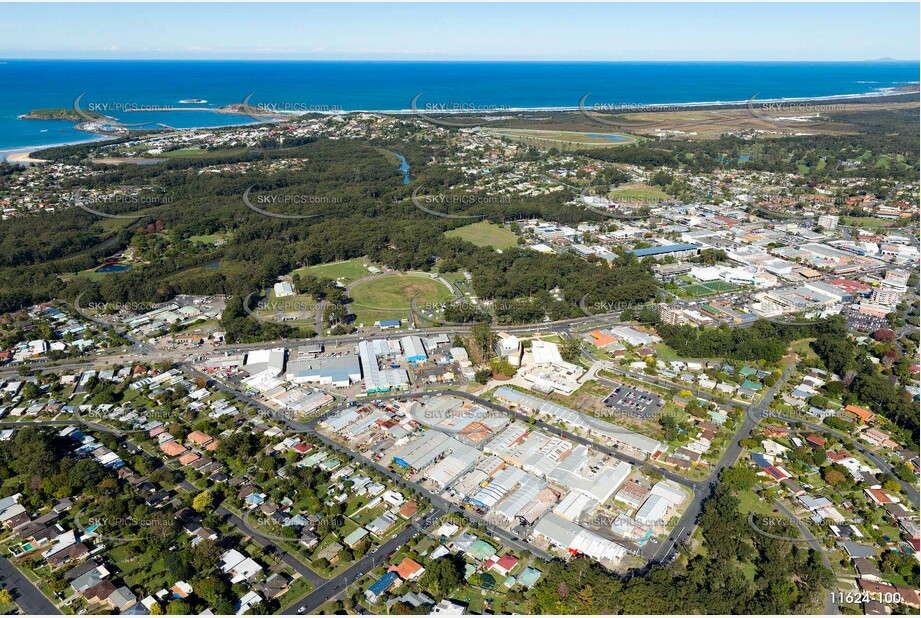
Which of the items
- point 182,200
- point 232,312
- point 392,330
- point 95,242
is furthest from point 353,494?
point 182,200

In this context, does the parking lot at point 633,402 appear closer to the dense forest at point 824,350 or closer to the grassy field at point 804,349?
the dense forest at point 824,350

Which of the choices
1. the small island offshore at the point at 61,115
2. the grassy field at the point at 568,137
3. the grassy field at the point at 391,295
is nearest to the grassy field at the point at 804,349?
the grassy field at the point at 391,295

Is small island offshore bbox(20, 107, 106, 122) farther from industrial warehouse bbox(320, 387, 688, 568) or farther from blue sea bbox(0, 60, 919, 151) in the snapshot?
industrial warehouse bbox(320, 387, 688, 568)

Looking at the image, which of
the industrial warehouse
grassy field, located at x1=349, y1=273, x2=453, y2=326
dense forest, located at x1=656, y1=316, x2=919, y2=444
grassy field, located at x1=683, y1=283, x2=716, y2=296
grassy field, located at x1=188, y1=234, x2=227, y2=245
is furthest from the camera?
grassy field, located at x1=188, y1=234, x2=227, y2=245

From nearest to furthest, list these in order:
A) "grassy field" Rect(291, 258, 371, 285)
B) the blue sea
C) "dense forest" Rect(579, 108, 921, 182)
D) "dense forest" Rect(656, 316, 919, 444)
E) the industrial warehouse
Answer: the industrial warehouse < "dense forest" Rect(656, 316, 919, 444) < "grassy field" Rect(291, 258, 371, 285) < "dense forest" Rect(579, 108, 921, 182) < the blue sea

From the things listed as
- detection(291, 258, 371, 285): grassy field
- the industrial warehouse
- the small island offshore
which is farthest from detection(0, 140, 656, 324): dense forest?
the small island offshore

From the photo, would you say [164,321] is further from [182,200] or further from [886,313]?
[886,313]
